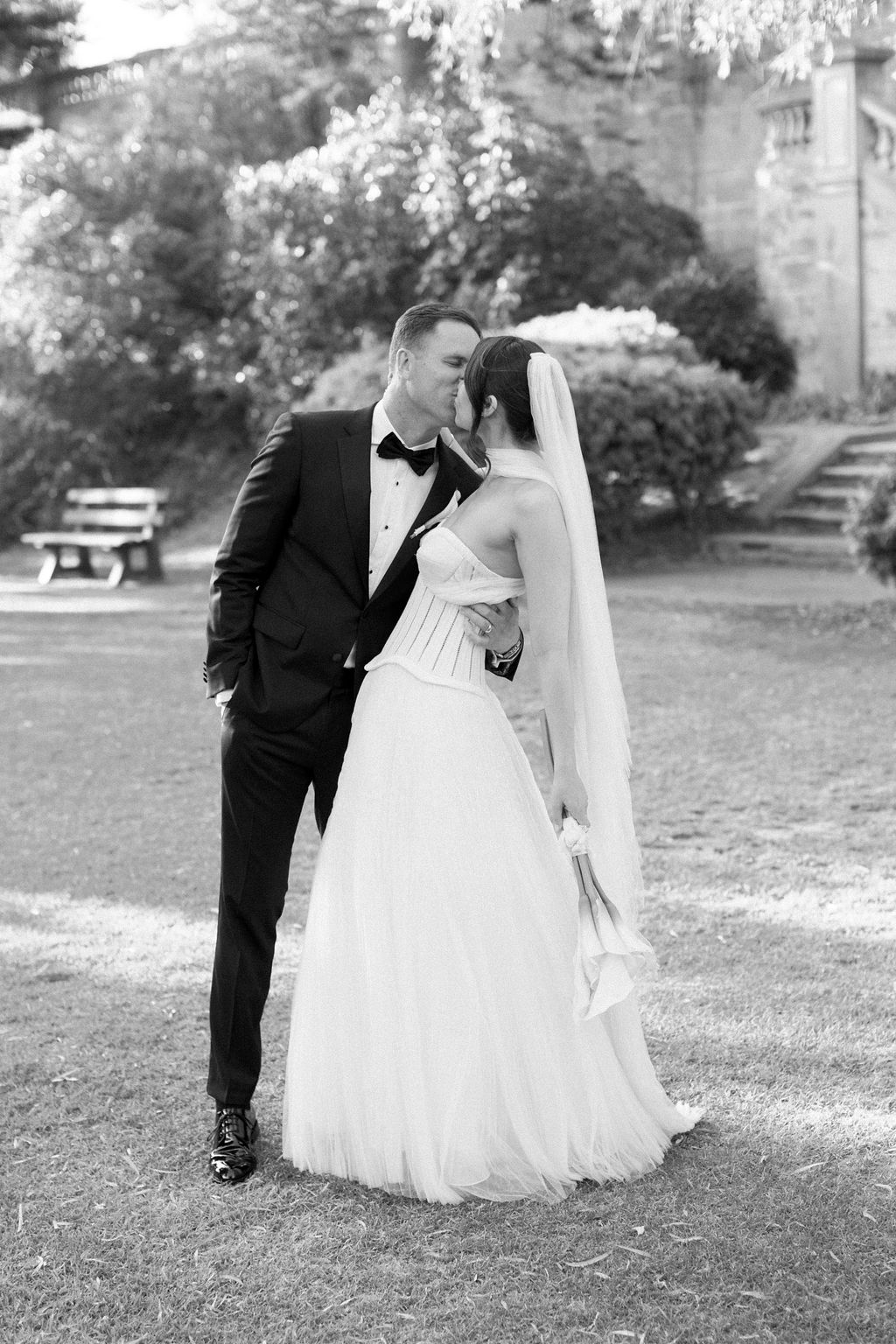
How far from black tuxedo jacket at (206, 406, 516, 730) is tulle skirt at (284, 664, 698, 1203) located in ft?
0.51

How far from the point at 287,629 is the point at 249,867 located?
569mm

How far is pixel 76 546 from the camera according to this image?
1616 cm

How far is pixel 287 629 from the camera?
146 inches

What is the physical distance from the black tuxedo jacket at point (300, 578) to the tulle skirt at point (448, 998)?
156mm

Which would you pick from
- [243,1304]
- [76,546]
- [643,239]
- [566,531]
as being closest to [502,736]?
[566,531]

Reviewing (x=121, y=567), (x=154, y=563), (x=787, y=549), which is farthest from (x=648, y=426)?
(x=121, y=567)

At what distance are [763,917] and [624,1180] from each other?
6.50 ft

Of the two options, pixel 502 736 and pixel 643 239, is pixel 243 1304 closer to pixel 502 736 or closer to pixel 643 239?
pixel 502 736

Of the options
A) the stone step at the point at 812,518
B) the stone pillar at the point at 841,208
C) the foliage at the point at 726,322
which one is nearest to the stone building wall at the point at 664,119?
the foliage at the point at 726,322

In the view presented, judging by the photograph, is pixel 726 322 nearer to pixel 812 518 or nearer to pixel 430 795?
pixel 812 518

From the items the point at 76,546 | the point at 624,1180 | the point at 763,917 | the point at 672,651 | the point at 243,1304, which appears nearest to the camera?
the point at 243,1304

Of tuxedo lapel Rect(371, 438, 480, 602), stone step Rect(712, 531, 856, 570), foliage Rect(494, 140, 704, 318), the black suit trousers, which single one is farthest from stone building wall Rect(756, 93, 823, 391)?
the black suit trousers

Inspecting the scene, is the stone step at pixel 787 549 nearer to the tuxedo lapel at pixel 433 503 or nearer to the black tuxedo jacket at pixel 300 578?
the tuxedo lapel at pixel 433 503

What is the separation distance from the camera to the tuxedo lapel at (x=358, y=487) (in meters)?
3.72
